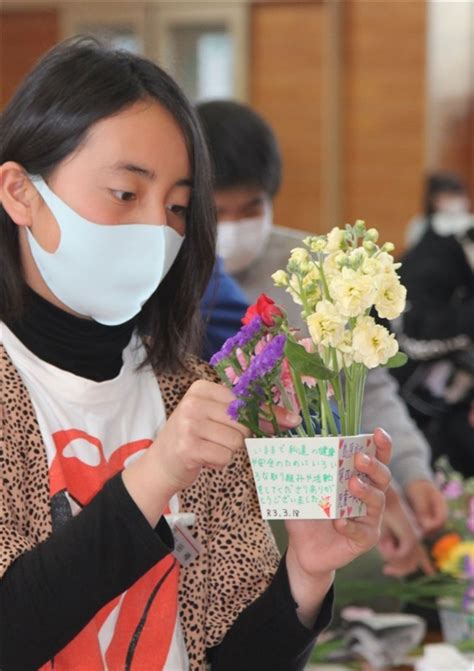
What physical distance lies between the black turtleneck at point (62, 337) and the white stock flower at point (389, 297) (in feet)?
1.40

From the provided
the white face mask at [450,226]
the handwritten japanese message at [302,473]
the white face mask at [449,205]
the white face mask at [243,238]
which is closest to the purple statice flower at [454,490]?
the white face mask at [243,238]

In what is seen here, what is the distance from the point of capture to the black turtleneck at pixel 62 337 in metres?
1.53

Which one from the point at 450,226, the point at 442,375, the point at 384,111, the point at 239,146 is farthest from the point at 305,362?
the point at 384,111

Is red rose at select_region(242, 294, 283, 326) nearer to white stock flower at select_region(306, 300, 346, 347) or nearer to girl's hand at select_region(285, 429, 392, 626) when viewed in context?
white stock flower at select_region(306, 300, 346, 347)

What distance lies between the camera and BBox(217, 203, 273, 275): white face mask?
→ 8.66 feet

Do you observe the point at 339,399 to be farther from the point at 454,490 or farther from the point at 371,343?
the point at 454,490

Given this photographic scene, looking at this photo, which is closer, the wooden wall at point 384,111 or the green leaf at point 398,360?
the green leaf at point 398,360

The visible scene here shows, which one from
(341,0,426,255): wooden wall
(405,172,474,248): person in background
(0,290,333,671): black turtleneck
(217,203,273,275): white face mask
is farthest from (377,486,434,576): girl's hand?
(341,0,426,255): wooden wall

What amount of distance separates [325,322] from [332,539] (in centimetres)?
33

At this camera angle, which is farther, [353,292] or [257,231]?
[257,231]

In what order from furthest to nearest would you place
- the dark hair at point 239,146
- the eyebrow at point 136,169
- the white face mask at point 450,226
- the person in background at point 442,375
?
the white face mask at point 450,226, the person in background at point 442,375, the dark hair at point 239,146, the eyebrow at point 136,169

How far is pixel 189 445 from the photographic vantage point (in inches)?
49.9

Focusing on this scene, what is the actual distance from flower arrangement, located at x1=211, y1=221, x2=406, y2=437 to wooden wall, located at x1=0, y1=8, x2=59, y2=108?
24.1ft

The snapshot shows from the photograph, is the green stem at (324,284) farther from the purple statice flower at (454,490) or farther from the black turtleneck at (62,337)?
the purple statice flower at (454,490)
